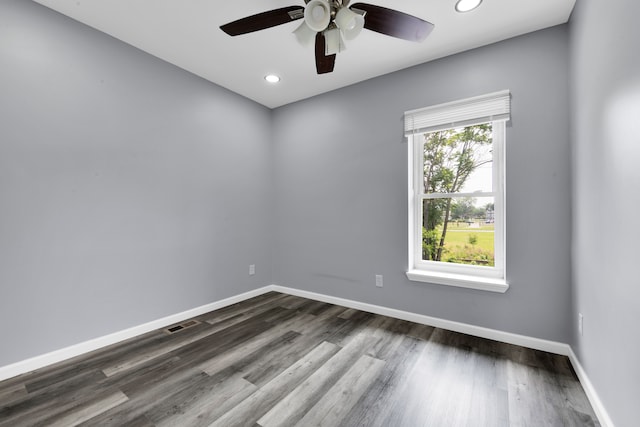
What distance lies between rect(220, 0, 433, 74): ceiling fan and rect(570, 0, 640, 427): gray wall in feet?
3.01

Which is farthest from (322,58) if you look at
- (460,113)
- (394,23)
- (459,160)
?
(459,160)

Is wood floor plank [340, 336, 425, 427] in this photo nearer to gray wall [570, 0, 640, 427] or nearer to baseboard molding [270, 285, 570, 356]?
baseboard molding [270, 285, 570, 356]

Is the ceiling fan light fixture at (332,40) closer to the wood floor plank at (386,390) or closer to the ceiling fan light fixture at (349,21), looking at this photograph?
the ceiling fan light fixture at (349,21)

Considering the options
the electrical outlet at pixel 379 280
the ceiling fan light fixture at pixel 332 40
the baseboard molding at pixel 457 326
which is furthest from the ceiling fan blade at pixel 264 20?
the baseboard molding at pixel 457 326

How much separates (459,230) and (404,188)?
A: 0.68 meters

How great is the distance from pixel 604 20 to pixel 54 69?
359 centimetres

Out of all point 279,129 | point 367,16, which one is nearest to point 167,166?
point 279,129

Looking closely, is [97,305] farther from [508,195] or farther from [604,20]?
[604,20]

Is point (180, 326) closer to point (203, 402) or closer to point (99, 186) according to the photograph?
point (203, 402)

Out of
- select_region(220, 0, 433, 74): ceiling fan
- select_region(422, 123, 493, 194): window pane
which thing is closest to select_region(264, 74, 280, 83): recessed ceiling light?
select_region(220, 0, 433, 74): ceiling fan

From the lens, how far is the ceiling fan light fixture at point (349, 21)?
1597 millimetres

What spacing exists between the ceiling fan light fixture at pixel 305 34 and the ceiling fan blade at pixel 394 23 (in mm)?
309

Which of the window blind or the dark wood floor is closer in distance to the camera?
the dark wood floor

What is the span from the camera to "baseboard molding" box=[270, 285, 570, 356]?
7.17 feet
